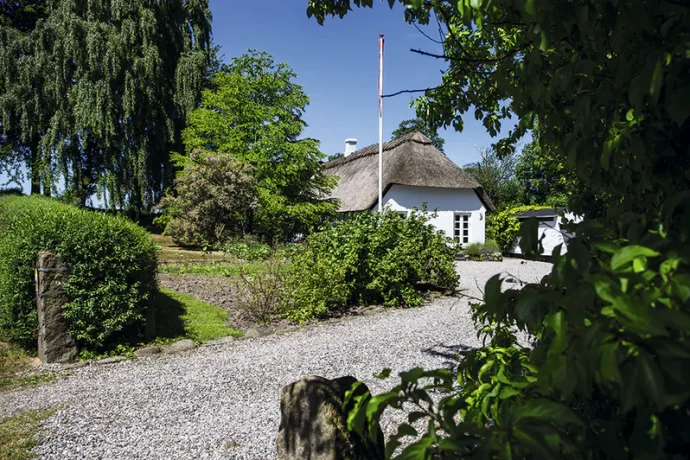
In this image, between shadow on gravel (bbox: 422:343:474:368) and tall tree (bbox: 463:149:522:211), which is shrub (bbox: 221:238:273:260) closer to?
shadow on gravel (bbox: 422:343:474:368)

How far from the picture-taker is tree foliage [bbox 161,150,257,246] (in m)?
17.3

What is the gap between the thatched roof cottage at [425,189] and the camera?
20922mm

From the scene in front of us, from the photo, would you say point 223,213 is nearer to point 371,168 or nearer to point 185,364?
point 371,168

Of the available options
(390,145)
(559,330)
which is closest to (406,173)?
(390,145)

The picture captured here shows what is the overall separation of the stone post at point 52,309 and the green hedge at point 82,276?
0.09 m

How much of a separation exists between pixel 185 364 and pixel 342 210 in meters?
17.5

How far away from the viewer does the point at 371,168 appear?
2319 centimetres

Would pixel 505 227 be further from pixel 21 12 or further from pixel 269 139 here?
pixel 21 12

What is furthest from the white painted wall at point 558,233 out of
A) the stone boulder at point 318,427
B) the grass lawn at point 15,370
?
the grass lawn at point 15,370

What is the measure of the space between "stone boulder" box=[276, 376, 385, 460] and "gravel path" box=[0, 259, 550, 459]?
0.77 m

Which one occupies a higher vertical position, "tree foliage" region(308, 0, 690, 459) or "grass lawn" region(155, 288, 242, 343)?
"tree foliage" region(308, 0, 690, 459)

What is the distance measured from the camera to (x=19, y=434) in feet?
11.5

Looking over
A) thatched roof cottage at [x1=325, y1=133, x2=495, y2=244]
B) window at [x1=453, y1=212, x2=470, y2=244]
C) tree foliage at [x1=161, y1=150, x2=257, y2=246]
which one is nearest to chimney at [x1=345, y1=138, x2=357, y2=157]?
thatched roof cottage at [x1=325, y1=133, x2=495, y2=244]

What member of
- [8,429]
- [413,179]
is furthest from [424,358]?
[413,179]
